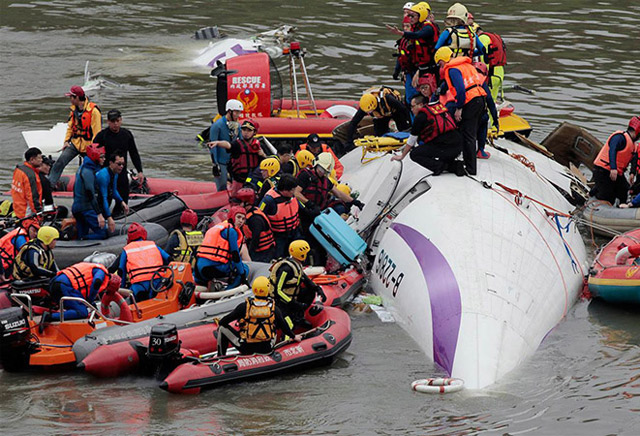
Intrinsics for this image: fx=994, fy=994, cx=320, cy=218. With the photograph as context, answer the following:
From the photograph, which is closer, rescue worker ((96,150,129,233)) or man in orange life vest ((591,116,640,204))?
rescue worker ((96,150,129,233))

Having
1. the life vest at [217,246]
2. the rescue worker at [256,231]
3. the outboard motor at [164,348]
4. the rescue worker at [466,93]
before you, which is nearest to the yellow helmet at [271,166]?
the rescue worker at [256,231]

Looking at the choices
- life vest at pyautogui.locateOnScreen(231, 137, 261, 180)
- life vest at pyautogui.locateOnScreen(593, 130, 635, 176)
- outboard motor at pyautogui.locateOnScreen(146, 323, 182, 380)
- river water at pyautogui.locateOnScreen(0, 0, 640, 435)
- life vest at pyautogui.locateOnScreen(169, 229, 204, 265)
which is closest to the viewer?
river water at pyautogui.locateOnScreen(0, 0, 640, 435)

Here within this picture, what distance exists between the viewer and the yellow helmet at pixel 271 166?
1285cm

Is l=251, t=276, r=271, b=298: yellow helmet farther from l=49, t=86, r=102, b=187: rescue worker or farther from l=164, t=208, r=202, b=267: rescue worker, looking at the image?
l=49, t=86, r=102, b=187: rescue worker

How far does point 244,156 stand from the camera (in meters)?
13.7

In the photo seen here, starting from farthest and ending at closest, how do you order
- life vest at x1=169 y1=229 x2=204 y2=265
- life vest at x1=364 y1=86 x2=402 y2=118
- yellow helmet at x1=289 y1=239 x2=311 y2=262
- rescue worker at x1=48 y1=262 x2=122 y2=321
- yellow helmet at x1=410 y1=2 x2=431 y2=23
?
life vest at x1=364 y1=86 x2=402 y2=118, yellow helmet at x1=410 y1=2 x2=431 y2=23, life vest at x1=169 y1=229 x2=204 y2=265, yellow helmet at x1=289 y1=239 x2=311 y2=262, rescue worker at x1=48 y1=262 x2=122 y2=321

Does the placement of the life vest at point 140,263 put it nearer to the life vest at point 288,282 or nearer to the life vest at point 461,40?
the life vest at point 288,282

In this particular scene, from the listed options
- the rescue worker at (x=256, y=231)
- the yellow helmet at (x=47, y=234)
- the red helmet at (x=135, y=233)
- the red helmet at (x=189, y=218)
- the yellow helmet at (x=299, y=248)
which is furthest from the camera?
the red helmet at (x=189, y=218)

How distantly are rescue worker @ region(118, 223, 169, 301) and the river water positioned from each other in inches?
49.0

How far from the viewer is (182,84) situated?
23.1 metres

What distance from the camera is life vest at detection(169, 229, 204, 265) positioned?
1119 centimetres

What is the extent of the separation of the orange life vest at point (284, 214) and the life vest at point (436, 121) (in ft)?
5.93

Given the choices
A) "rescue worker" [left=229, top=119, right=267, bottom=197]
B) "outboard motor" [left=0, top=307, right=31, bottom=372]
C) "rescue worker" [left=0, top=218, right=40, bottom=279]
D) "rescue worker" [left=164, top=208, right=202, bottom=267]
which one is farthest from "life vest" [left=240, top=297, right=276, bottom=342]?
"rescue worker" [left=229, top=119, right=267, bottom=197]

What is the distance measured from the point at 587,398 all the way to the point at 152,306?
443cm
